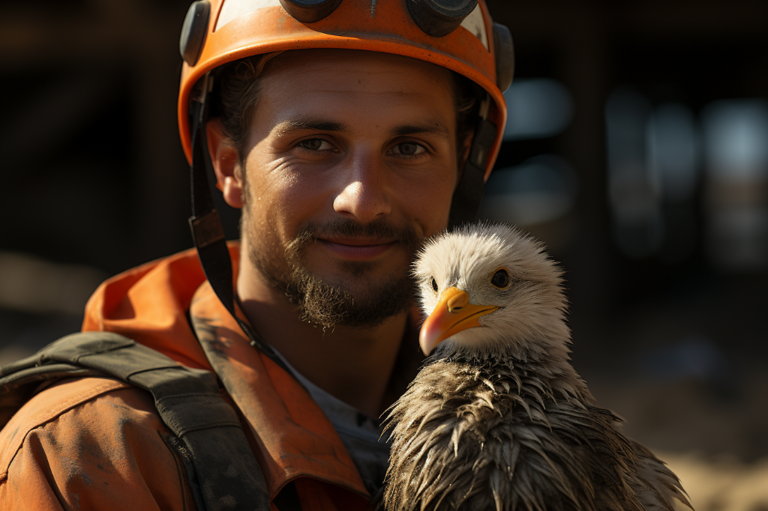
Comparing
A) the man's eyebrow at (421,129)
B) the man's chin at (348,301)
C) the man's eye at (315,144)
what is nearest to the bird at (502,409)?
the man's chin at (348,301)

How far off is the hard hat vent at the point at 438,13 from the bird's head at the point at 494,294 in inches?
28.3

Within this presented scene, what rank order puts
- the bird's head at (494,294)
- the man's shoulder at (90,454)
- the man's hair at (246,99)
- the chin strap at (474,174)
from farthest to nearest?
the chin strap at (474,174)
the man's hair at (246,99)
the bird's head at (494,294)
the man's shoulder at (90,454)

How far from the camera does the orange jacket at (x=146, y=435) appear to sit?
154 centimetres

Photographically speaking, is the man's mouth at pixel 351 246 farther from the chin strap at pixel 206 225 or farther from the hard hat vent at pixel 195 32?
the hard hat vent at pixel 195 32

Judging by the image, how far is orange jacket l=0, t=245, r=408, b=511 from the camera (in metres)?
1.54

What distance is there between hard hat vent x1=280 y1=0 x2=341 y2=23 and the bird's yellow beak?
0.98m

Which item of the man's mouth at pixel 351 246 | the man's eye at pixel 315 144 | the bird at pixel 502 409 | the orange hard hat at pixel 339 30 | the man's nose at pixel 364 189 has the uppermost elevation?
the orange hard hat at pixel 339 30

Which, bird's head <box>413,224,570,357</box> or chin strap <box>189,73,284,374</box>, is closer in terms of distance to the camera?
bird's head <box>413,224,570,357</box>

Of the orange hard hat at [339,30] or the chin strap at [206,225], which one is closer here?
the orange hard hat at [339,30]

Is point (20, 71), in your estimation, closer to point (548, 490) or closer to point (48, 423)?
point (48, 423)

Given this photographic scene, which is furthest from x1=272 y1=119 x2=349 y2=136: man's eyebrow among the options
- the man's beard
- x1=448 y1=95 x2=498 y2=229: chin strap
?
x1=448 y1=95 x2=498 y2=229: chin strap

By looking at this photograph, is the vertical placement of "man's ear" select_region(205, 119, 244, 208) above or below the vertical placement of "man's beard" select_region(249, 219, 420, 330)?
above

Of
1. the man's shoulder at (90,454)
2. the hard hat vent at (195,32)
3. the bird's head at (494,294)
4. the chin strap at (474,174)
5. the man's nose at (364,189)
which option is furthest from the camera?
the chin strap at (474,174)

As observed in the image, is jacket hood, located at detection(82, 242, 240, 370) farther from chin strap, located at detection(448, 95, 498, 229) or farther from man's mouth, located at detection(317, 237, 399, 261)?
chin strap, located at detection(448, 95, 498, 229)
